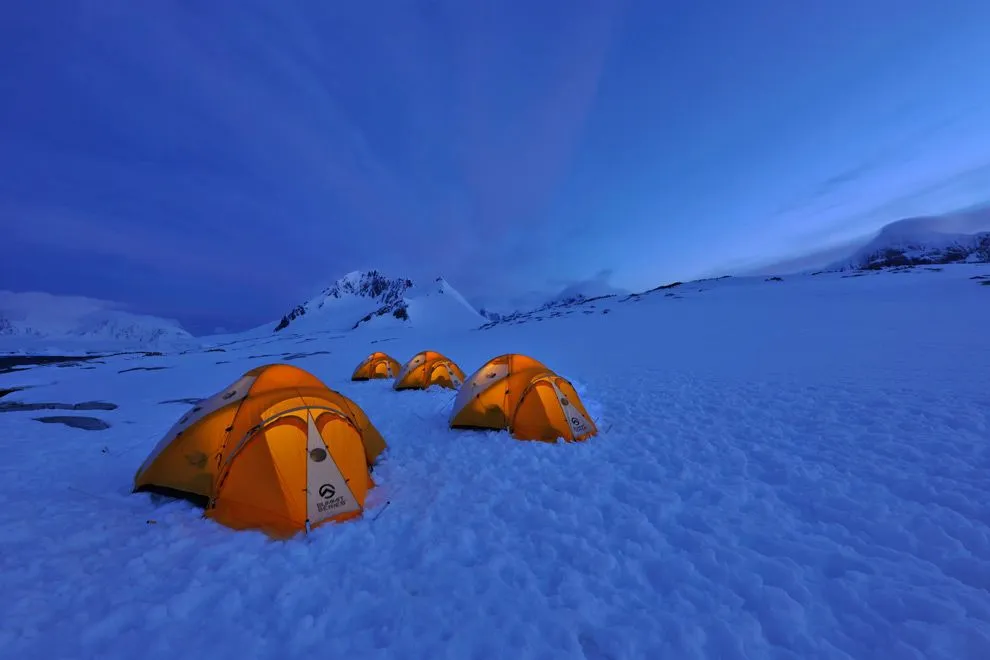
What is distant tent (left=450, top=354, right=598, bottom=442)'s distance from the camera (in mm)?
8656

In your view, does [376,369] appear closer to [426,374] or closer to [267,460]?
[426,374]

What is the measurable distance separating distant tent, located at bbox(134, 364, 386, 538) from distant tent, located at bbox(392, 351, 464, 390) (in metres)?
10.1

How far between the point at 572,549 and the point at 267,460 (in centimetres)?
437

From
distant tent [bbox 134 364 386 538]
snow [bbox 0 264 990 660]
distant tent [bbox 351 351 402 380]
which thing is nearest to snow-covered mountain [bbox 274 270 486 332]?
distant tent [bbox 351 351 402 380]

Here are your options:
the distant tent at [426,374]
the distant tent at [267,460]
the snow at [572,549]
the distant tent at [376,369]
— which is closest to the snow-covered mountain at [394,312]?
the distant tent at [376,369]

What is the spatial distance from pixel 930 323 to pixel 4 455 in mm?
39576

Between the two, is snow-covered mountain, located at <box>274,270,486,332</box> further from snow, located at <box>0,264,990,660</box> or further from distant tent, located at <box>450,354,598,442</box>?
snow, located at <box>0,264,990,660</box>

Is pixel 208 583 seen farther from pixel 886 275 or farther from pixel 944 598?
pixel 886 275

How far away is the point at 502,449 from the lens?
815 cm

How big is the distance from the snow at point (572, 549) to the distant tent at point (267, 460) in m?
0.31

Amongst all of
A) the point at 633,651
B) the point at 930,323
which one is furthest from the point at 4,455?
the point at 930,323

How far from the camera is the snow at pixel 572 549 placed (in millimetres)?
3498

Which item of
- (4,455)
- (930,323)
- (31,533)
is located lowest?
(930,323)

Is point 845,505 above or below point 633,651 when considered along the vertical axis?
below
